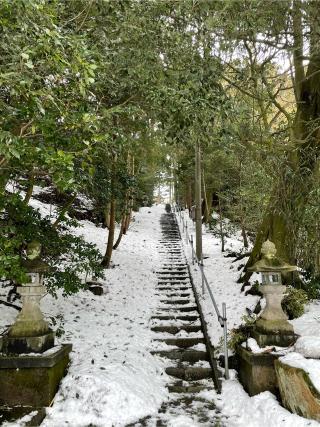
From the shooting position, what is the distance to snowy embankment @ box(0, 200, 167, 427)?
16.8 ft

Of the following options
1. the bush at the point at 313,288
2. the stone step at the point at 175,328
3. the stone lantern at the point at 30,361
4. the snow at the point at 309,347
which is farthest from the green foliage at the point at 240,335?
the stone lantern at the point at 30,361

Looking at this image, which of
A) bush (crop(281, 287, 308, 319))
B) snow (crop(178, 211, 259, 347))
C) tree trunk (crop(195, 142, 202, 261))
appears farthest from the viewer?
tree trunk (crop(195, 142, 202, 261))

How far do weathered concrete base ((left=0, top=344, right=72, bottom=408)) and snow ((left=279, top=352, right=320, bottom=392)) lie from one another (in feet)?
11.5

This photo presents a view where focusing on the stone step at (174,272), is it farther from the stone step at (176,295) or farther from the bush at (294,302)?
the bush at (294,302)

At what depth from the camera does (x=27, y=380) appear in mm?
5359

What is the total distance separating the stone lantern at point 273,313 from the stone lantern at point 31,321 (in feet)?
11.7

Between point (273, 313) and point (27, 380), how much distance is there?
4.07 meters

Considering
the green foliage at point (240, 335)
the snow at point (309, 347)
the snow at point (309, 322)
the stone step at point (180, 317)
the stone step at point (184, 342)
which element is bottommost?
the stone step at point (184, 342)

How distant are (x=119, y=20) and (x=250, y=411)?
634 cm

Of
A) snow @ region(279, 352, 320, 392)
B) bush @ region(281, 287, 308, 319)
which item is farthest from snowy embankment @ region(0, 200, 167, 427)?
bush @ region(281, 287, 308, 319)

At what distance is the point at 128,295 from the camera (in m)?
10.6

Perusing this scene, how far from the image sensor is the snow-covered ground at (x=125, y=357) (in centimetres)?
501

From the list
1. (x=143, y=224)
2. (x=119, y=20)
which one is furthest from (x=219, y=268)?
(x=143, y=224)

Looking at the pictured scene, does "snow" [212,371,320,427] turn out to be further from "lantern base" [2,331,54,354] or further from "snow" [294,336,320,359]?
"lantern base" [2,331,54,354]
